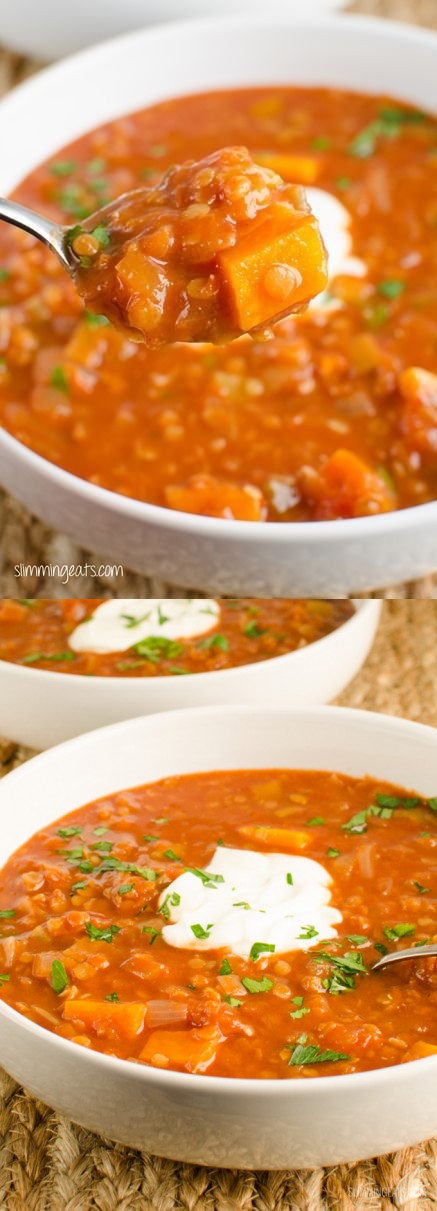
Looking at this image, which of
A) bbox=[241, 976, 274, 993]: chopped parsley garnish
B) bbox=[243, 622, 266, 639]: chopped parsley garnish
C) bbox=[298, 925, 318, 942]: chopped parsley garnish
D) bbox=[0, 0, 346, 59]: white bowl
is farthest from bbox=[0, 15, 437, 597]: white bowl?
bbox=[241, 976, 274, 993]: chopped parsley garnish

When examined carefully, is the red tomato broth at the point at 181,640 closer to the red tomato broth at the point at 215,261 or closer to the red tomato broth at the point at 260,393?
the red tomato broth at the point at 260,393

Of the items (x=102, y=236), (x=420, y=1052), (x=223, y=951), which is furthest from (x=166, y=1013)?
(x=102, y=236)

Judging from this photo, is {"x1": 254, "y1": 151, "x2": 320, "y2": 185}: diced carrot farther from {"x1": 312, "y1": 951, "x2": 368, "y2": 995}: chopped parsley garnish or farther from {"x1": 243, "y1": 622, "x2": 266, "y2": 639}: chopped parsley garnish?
{"x1": 312, "y1": 951, "x2": 368, "y2": 995}: chopped parsley garnish

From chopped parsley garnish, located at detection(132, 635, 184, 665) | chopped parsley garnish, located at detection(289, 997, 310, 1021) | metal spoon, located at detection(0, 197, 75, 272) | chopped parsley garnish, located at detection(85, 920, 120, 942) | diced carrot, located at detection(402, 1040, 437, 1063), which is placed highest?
metal spoon, located at detection(0, 197, 75, 272)

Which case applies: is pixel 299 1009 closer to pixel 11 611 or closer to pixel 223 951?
pixel 223 951

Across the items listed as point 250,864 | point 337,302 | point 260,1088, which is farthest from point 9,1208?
point 337,302

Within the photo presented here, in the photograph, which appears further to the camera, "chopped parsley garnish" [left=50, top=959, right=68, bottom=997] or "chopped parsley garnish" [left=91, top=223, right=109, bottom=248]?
"chopped parsley garnish" [left=91, top=223, right=109, bottom=248]

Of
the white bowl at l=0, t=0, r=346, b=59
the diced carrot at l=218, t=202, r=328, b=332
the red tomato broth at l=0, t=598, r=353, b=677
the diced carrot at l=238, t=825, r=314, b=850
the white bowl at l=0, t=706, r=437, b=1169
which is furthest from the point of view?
the white bowl at l=0, t=0, r=346, b=59

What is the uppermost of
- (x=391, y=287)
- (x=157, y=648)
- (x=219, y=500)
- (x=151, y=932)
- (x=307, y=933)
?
(x=391, y=287)
